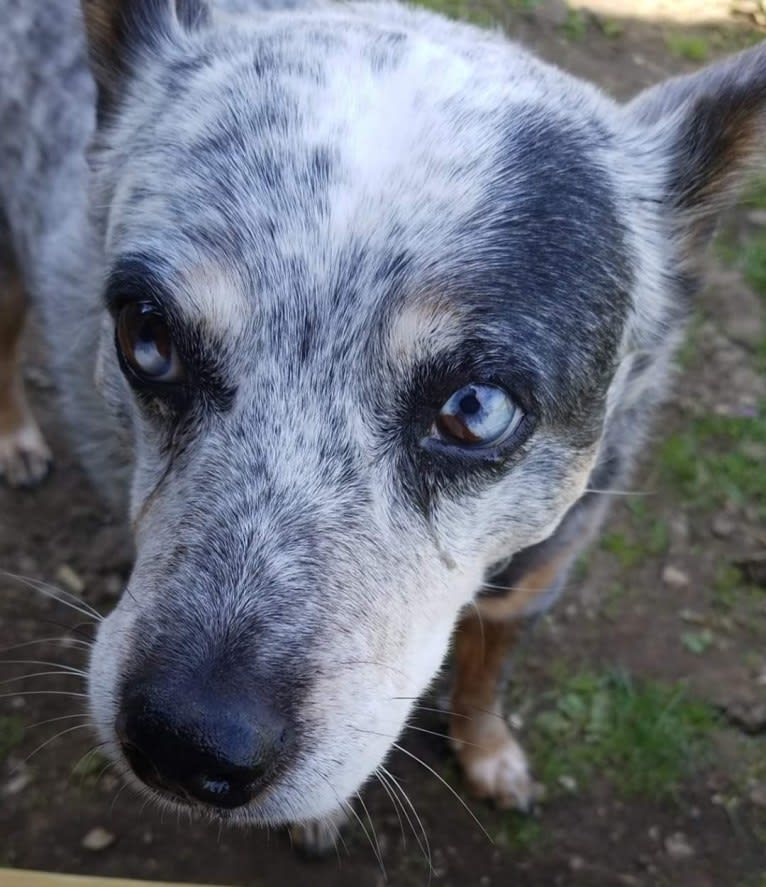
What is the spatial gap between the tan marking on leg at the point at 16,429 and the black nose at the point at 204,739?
2.86 meters

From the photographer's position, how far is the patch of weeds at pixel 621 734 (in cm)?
380

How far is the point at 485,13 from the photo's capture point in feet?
21.2

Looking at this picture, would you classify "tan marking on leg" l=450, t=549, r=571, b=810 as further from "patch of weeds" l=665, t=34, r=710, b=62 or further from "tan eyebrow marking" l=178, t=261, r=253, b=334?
"patch of weeds" l=665, t=34, r=710, b=62

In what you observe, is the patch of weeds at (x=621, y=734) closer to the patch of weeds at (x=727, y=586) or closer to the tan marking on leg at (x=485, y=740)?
the tan marking on leg at (x=485, y=740)

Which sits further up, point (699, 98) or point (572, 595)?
point (699, 98)

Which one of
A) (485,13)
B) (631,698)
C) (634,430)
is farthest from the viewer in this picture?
(485,13)

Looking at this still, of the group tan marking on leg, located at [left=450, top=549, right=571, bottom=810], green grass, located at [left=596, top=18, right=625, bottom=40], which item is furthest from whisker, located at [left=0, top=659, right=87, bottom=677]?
green grass, located at [left=596, top=18, right=625, bottom=40]

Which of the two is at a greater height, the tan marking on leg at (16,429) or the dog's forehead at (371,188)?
the dog's forehead at (371,188)

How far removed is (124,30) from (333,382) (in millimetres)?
1457

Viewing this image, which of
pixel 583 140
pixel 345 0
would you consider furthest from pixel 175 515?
pixel 345 0

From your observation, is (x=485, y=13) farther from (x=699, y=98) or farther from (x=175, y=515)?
(x=175, y=515)

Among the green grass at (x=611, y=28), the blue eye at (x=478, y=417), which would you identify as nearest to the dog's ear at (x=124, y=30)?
the blue eye at (x=478, y=417)

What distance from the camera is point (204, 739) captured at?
1747mm

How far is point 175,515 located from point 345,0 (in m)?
2.39
